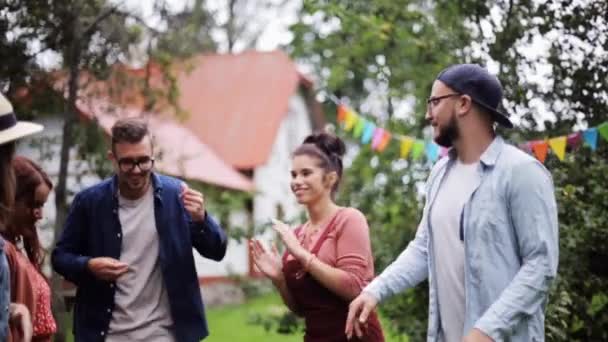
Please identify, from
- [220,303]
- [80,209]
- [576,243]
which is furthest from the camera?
[220,303]

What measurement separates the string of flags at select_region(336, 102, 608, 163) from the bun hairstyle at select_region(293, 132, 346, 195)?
3.31ft

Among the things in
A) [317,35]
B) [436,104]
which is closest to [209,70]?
[317,35]

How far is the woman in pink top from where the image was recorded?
15.6 ft

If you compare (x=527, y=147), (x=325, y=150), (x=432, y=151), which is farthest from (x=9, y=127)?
(x=432, y=151)

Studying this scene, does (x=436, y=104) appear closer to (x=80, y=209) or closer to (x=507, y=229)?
(x=507, y=229)

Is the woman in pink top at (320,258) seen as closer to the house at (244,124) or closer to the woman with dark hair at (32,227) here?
the woman with dark hair at (32,227)

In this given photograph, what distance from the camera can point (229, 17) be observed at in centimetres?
3747

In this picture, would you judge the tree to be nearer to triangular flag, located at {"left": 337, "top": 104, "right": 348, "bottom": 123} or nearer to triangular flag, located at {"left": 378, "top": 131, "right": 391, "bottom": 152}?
triangular flag, located at {"left": 378, "top": 131, "right": 391, "bottom": 152}

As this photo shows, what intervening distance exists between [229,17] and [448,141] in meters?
34.0

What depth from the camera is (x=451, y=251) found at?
3.94 meters

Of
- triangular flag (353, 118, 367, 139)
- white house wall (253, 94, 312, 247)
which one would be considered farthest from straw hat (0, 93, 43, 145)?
white house wall (253, 94, 312, 247)

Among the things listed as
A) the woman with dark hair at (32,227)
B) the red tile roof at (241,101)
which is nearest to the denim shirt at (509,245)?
the woman with dark hair at (32,227)

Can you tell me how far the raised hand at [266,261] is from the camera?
4914 millimetres

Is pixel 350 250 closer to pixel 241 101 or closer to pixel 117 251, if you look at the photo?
pixel 117 251
